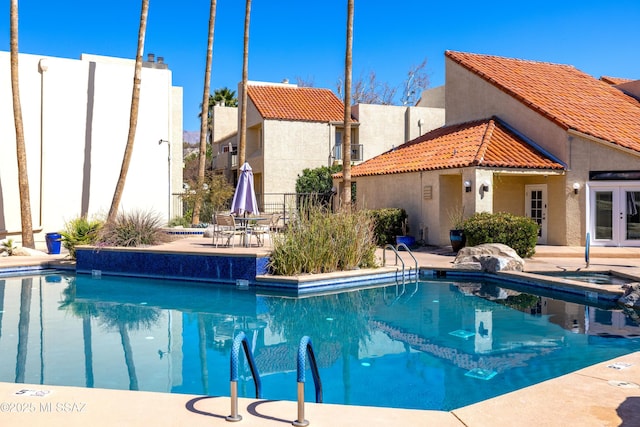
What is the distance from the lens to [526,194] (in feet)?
69.6

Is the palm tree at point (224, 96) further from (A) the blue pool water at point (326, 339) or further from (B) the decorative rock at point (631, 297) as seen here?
(B) the decorative rock at point (631, 297)

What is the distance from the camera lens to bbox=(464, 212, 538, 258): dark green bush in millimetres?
16969

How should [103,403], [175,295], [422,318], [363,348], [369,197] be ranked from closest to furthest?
[103,403] → [363,348] → [422,318] → [175,295] → [369,197]

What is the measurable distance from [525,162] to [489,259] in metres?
5.97

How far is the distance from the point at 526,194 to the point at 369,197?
6.24 meters

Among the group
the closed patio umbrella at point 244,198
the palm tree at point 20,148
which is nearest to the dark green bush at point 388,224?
→ the closed patio umbrella at point 244,198

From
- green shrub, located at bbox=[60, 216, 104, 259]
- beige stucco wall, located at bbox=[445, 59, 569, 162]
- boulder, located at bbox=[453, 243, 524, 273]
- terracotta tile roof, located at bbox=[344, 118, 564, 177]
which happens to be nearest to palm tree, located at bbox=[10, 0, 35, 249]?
green shrub, located at bbox=[60, 216, 104, 259]

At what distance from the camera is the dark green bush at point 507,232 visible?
17.0 metres

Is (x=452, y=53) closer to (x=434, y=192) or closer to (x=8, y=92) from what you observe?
(x=434, y=192)

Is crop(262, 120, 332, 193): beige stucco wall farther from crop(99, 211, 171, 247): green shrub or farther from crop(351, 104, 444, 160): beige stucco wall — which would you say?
crop(99, 211, 171, 247): green shrub

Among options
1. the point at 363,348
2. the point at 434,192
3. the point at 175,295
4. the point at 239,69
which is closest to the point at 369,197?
the point at 434,192

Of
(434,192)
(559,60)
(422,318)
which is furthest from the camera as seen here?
(559,60)

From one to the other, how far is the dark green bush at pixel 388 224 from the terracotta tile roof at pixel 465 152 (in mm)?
1747

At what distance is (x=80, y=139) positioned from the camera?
22.5 m
